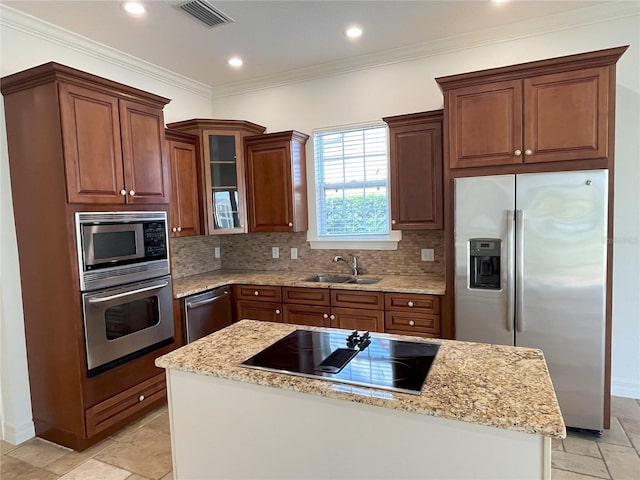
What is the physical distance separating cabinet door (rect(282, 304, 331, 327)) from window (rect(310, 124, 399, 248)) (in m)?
0.80

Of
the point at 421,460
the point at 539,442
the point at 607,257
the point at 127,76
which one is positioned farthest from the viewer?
the point at 127,76

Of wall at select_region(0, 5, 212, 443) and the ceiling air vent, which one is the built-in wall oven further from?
the ceiling air vent

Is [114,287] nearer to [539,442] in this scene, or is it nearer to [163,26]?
[163,26]

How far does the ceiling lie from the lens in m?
2.75

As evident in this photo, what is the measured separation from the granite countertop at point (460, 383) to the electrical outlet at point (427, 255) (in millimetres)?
1904

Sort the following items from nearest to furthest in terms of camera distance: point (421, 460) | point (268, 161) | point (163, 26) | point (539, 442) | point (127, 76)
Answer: point (539, 442) → point (421, 460) → point (163, 26) → point (127, 76) → point (268, 161)

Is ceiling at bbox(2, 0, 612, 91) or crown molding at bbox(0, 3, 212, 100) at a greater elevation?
ceiling at bbox(2, 0, 612, 91)

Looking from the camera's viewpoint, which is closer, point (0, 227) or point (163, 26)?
point (0, 227)

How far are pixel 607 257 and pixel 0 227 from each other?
13.0 feet

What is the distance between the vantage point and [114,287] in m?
2.67

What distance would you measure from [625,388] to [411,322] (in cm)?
175

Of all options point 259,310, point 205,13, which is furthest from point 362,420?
point 205,13

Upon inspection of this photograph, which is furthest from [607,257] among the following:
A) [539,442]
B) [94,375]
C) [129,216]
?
[94,375]

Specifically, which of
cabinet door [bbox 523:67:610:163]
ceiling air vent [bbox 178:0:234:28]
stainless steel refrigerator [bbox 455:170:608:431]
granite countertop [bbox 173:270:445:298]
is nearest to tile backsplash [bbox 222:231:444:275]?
granite countertop [bbox 173:270:445:298]
